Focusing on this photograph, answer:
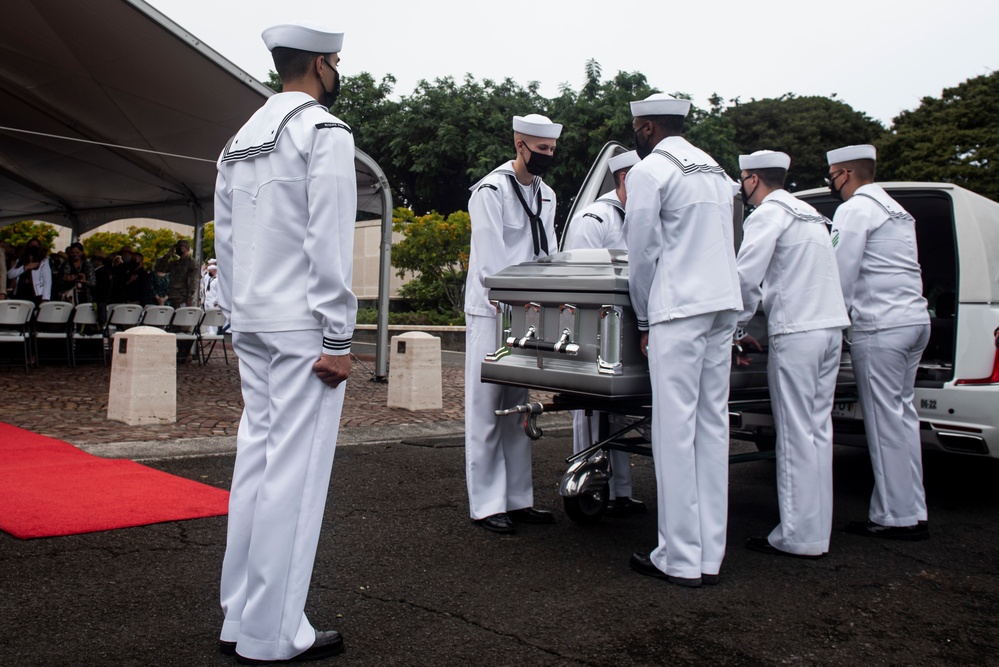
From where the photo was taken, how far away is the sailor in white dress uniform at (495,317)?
4988mm

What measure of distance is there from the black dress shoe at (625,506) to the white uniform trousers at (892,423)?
4.35ft

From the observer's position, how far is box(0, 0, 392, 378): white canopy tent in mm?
10461

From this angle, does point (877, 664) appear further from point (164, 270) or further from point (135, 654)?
point (164, 270)

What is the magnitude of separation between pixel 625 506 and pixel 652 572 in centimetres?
139

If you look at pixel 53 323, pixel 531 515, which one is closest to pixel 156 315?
pixel 53 323

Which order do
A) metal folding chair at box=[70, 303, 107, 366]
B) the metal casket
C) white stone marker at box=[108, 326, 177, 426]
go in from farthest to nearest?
Result: metal folding chair at box=[70, 303, 107, 366] → white stone marker at box=[108, 326, 177, 426] → the metal casket

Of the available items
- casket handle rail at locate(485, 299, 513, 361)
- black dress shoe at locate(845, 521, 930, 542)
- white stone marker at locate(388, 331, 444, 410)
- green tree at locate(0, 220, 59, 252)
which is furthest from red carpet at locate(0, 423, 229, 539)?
green tree at locate(0, 220, 59, 252)

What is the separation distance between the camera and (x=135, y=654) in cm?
296

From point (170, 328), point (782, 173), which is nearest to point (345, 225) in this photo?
point (782, 173)

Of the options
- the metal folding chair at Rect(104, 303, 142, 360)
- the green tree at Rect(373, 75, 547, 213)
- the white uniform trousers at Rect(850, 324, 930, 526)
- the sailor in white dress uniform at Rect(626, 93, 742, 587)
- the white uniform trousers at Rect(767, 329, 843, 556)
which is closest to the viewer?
the sailor in white dress uniform at Rect(626, 93, 742, 587)

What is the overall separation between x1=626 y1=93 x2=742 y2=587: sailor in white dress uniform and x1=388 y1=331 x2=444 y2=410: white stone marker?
6.12m

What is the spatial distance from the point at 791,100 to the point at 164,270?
123 ft

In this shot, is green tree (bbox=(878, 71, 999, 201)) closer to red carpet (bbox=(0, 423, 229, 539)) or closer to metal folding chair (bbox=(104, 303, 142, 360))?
metal folding chair (bbox=(104, 303, 142, 360))

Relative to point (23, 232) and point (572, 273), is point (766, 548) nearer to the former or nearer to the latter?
point (572, 273)
